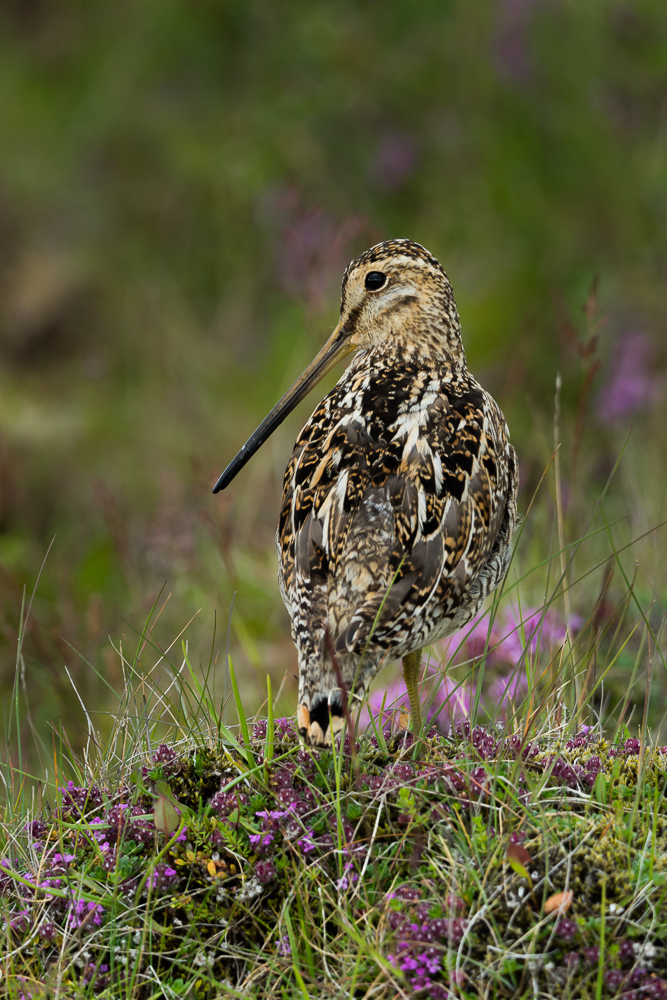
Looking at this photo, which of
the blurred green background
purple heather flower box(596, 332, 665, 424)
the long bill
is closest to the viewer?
the long bill

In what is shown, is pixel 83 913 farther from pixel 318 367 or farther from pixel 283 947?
pixel 318 367

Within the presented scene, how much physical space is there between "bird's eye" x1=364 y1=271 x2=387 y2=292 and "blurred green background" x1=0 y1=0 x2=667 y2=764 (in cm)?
124

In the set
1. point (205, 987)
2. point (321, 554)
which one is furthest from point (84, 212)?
point (205, 987)

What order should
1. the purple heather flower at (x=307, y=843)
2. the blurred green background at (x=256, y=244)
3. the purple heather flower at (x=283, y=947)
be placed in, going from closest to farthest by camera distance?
the purple heather flower at (x=283, y=947)
the purple heather flower at (x=307, y=843)
the blurred green background at (x=256, y=244)

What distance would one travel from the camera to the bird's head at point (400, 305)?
3648 mm

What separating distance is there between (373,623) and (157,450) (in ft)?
20.1

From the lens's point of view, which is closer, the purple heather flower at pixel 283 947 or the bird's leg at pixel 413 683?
the purple heather flower at pixel 283 947

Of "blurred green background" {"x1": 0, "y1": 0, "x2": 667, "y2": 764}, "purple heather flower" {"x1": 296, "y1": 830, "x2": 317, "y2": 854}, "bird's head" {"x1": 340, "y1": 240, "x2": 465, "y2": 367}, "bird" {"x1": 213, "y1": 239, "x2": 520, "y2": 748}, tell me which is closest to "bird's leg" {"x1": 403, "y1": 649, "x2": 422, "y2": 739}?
"bird" {"x1": 213, "y1": 239, "x2": 520, "y2": 748}

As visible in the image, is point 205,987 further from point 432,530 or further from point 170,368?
point 170,368

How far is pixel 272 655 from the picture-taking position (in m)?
5.63

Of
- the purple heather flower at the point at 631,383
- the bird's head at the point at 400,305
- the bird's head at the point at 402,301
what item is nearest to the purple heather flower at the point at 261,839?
the bird's head at the point at 400,305

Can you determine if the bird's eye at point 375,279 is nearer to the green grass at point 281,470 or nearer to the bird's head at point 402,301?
the bird's head at point 402,301

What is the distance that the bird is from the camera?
2736 millimetres

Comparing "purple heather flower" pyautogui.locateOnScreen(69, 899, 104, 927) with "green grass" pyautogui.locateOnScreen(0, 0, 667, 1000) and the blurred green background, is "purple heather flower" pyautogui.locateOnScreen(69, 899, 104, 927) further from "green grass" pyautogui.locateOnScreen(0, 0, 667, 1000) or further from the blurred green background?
the blurred green background
